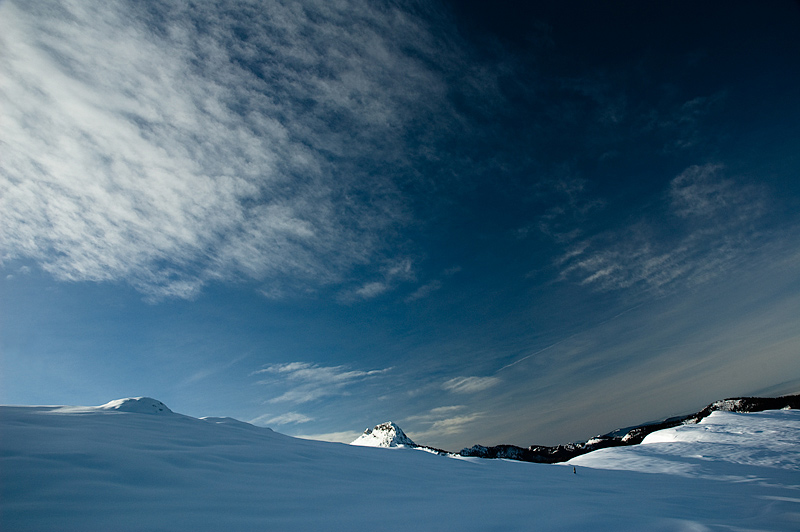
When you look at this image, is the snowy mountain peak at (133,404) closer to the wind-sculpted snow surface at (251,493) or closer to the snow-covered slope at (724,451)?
the wind-sculpted snow surface at (251,493)

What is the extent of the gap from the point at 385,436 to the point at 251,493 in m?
107

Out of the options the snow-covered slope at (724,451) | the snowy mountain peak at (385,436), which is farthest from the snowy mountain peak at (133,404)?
the snowy mountain peak at (385,436)

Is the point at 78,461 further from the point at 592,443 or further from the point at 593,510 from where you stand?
the point at 592,443

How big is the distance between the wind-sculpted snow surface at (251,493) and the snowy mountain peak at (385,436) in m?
95.1

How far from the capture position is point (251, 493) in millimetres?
4852

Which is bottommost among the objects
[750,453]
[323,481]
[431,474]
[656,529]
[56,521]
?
[750,453]

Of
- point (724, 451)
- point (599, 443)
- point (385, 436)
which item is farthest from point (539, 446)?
point (724, 451)

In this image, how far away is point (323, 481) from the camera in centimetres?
623

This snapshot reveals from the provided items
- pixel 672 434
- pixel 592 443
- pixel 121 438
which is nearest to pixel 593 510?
pixel 121 438

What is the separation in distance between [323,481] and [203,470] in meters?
2.02

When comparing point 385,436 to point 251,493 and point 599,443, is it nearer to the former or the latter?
point 599,443

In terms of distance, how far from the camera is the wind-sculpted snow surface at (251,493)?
361 cm

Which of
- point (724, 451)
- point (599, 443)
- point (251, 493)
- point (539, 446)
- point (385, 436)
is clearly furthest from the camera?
point (539, 446)

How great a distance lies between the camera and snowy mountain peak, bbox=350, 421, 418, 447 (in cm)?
9631
